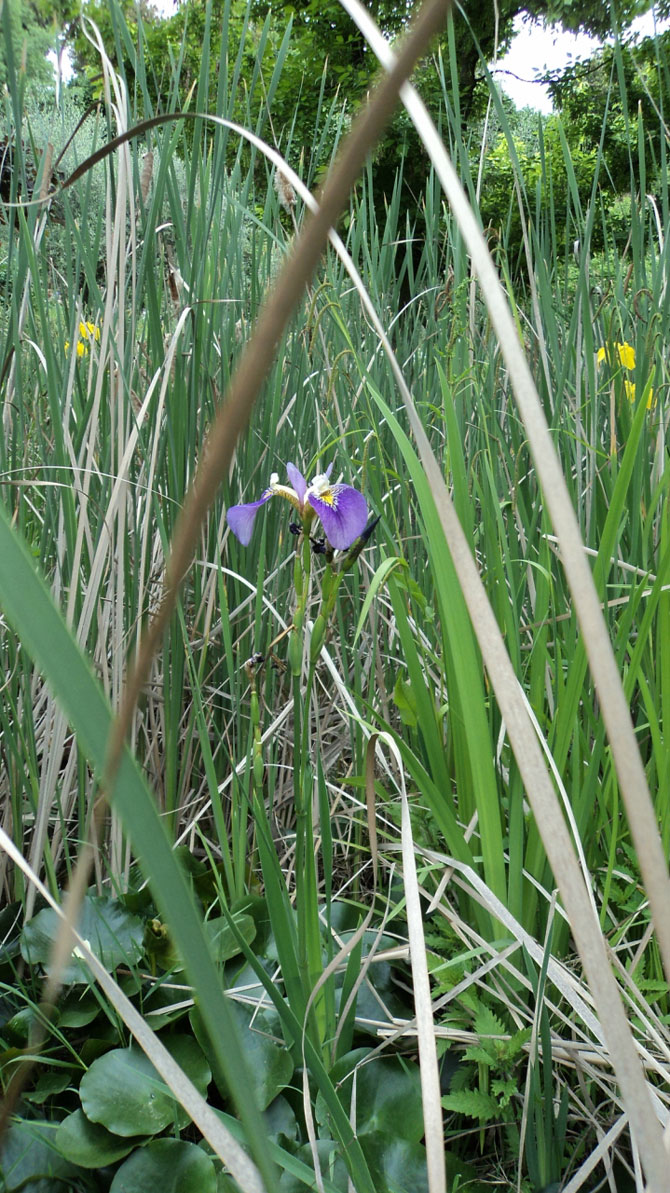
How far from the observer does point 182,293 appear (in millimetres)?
977

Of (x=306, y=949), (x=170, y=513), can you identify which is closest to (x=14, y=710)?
(x=170, y=513)

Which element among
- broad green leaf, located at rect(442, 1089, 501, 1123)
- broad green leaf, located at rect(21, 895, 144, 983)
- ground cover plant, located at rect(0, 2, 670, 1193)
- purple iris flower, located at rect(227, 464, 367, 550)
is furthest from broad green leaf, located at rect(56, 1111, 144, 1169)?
purple iris flower, located at rect(227, 464, 367, 550)

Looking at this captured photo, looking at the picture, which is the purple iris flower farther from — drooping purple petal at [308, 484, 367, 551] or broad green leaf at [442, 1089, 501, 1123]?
broad green leaf at [442, 1089, 501, 1123]

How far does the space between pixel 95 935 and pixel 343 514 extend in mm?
484

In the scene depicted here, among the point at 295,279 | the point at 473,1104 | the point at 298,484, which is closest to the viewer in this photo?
the point at 295,279

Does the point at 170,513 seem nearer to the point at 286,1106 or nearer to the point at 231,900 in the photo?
the point at 231,900

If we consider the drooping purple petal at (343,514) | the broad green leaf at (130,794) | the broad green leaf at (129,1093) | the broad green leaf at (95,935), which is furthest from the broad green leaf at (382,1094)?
the broad green leaf at (130,794)

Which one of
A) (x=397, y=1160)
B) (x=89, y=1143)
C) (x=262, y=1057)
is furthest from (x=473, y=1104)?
(x=89, y=1143)

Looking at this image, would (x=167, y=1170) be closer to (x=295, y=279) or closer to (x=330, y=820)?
(x=330, y=820)

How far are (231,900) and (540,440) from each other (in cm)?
73

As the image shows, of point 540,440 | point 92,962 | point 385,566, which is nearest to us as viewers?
point 540,440

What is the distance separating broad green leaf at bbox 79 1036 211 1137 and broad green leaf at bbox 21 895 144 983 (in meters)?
0.09

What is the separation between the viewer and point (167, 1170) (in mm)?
603

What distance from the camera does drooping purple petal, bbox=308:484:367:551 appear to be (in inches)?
26.6
